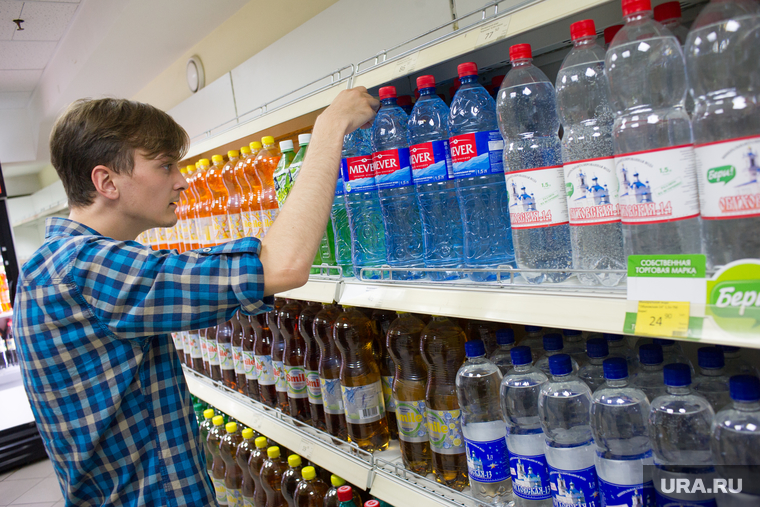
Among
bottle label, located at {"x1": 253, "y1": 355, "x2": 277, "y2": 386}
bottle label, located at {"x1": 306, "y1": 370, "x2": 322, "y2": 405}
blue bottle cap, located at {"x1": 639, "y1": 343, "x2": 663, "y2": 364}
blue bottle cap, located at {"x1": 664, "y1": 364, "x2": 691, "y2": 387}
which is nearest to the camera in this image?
blue bottle cap, located at {"x1": 664, "y1": 364, "x2": 691, "y2": 387}

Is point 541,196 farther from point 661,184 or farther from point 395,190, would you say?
point 395,190

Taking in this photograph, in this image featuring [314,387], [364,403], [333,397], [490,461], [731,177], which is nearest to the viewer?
[731,177]

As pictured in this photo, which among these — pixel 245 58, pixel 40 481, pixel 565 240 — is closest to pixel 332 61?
pixel 245 58

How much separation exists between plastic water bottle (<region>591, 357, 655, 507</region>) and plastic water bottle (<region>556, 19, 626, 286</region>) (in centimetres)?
20

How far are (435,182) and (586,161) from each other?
1.44 feet

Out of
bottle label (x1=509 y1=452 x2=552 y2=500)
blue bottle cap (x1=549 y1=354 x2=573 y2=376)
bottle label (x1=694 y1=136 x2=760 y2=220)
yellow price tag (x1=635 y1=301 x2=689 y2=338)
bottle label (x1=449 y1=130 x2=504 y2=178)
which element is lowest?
bottle label (x1=509 y1=452 x2=552 y2=500)

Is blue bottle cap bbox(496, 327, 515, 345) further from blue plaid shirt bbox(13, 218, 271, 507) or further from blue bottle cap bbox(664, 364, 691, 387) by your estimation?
blue plaid shirt bbox(13, 218, 271, 507)

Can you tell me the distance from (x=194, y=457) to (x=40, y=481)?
4.19m

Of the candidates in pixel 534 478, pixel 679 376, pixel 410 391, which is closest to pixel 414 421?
pixel 410 391

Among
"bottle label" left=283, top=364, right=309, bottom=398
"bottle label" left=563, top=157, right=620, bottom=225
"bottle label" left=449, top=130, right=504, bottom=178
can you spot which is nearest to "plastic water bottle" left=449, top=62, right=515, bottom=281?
"bottle label" left=449, top=130, right=504, bottom=178

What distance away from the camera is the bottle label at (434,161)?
1.28m

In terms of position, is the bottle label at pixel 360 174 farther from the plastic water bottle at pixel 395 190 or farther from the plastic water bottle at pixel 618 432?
the plastic water bottle at pixel 618 432

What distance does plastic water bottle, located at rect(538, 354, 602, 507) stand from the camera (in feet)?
3.45

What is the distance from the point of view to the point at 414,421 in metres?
1.52
